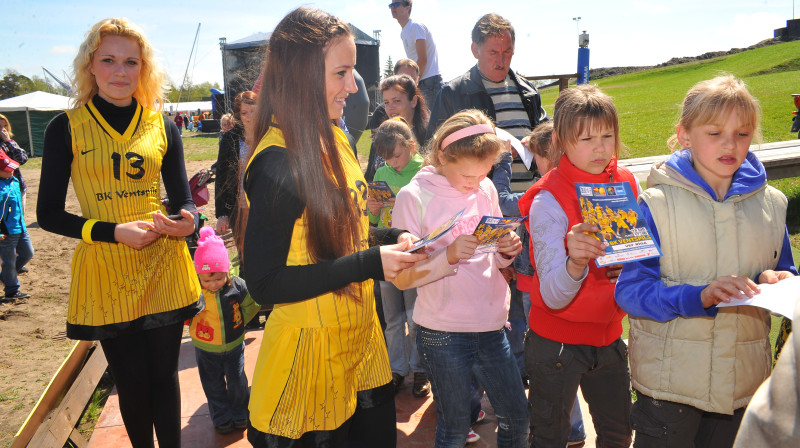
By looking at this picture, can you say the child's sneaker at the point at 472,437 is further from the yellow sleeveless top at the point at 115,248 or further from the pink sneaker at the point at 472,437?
the yellow sleeveless top at the point at 115,248

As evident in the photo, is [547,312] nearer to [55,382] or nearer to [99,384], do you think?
[55,382]

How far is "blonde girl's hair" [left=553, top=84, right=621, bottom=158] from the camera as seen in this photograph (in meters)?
2.41

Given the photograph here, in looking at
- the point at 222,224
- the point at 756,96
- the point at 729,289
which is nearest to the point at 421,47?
the point at 222,224

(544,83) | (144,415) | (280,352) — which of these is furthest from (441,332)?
(544,83)

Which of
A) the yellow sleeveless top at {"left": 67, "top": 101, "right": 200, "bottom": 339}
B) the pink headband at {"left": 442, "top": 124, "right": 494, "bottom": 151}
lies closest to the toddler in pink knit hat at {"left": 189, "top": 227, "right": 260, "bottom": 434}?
the yellow sleeveless top at {"left": 67, "top": 101, "right": 200, "bottom": 339}

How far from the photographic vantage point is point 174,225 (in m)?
2.62

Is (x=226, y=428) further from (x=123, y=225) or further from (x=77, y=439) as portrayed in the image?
(x=123, y=225)

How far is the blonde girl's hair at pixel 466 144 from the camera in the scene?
8.96 ft

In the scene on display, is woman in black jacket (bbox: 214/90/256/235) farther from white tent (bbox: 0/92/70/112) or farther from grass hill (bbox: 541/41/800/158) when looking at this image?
white tent (bbox: 0/92/70/112)

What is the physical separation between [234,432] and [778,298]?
3139mm

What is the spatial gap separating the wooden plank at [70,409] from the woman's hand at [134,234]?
63.2 inches

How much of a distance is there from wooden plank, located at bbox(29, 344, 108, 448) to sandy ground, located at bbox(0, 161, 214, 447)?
74 centimetres

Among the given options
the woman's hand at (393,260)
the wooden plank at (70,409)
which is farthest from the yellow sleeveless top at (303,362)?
the wooden plank at (70,409)

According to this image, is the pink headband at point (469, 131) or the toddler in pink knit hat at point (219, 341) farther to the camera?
the toddler in pink knit hat at point (219, 341)
